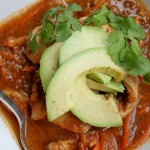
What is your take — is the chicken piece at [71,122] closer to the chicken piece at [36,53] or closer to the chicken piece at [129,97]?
the chicken piece at [129,97]

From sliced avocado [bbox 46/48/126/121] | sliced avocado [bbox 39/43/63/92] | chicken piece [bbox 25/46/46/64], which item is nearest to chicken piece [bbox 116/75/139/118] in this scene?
sliced avocado [bbox 46/48/126/121]

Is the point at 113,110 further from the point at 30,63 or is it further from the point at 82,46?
the point at 30,63

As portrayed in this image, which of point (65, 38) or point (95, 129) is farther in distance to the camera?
point (95, 129)

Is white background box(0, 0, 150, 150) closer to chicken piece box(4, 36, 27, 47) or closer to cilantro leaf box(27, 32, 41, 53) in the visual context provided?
chicken piece box(4, 36, 27, 47)

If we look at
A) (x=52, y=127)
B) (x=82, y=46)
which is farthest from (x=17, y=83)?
(x=82, y=46)

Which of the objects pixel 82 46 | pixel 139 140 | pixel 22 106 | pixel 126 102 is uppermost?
pixel 82 46

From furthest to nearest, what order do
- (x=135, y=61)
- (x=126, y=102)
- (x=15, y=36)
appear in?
(x=15, y=36) < (x=126, y=102) < (x=135, y=61)
